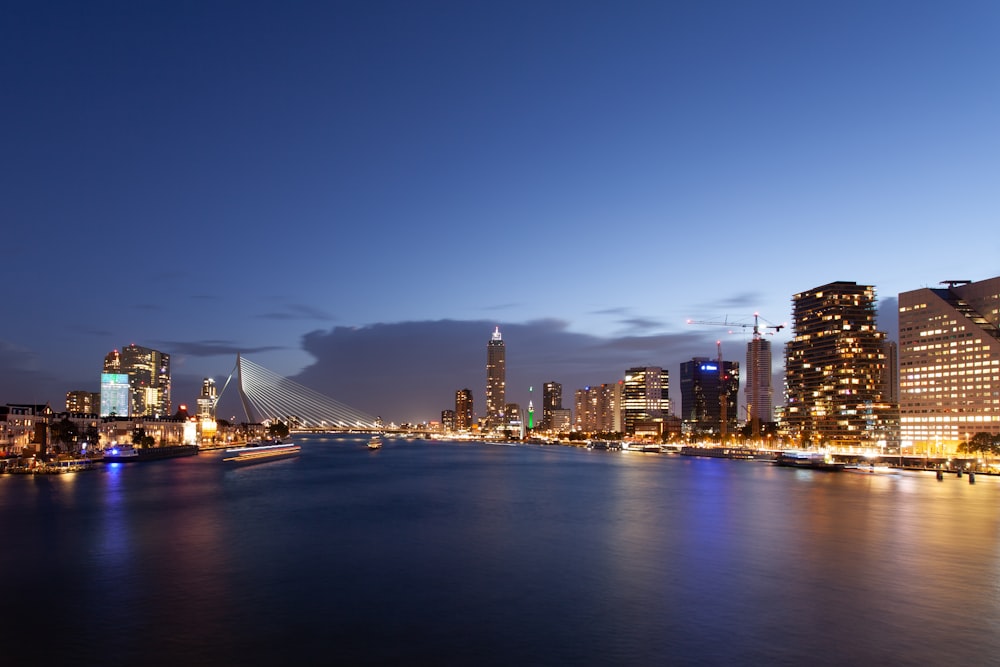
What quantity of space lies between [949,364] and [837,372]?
40.1m

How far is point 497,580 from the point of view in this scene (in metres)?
26.9

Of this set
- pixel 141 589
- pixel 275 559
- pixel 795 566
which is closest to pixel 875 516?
pixel 795 566

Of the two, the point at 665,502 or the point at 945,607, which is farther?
the point at 665,502

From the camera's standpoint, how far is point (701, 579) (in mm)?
27266

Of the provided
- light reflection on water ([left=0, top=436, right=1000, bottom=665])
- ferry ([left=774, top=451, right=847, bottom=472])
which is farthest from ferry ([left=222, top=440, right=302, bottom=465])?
ferry ([left=774, top=451, right=847, bottom=472])

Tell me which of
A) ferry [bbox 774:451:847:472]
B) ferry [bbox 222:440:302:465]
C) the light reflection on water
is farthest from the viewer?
ferry [bbox 222:440:302:465]

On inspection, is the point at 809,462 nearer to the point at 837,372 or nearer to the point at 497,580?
the point at 837,372

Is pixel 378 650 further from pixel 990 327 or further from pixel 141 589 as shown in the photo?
pixel 990 327

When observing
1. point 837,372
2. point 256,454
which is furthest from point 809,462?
point 256,454

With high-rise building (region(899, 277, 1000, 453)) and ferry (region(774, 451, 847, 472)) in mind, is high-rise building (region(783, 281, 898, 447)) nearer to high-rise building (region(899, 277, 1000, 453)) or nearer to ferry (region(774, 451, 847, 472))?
high-rise building (region(899, 277, 1000, 453))

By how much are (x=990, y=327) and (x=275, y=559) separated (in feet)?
469

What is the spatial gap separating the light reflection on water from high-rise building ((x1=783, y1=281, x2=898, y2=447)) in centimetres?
12400

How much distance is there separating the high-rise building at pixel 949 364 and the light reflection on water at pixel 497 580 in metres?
88.7

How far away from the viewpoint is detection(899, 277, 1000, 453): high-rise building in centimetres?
12812
